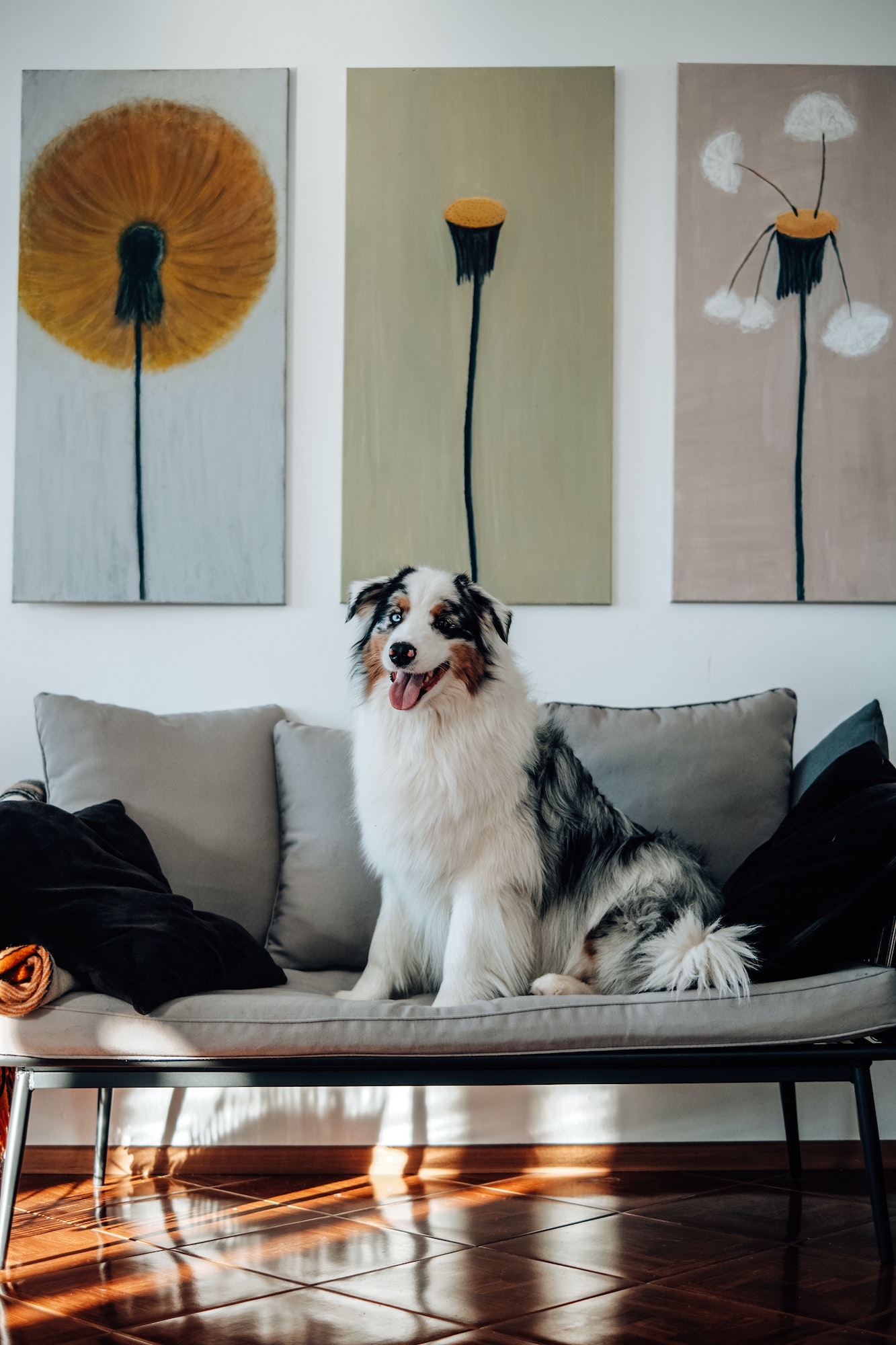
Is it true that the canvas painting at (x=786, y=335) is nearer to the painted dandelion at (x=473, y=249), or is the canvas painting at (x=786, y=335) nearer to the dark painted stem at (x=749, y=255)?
the dark painted stem at (x=749, y=255)

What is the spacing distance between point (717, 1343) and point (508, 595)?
1.73m

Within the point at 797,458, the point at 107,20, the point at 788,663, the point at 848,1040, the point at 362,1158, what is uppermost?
the point at 107,20

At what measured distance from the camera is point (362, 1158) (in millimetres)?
2527

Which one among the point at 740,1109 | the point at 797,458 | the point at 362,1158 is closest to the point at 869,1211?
the point at 740,1109

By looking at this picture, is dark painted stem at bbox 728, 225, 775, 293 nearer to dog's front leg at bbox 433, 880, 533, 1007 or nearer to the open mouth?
the open mouth

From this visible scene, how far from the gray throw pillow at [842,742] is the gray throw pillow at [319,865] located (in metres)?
0.96

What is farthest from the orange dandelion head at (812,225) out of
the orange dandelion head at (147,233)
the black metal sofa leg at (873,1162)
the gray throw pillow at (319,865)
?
the black metal sofa leg at (873,1162)

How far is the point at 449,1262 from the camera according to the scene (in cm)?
187

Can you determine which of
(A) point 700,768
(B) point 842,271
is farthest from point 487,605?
(B) point 842,271

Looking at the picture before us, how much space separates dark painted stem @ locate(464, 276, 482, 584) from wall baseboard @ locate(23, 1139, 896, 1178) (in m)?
1.37

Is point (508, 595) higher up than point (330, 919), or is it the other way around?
point (508, 595)

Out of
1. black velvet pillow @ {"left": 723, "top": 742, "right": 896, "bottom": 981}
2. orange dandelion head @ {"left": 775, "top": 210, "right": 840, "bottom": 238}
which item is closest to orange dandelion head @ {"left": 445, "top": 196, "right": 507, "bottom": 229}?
orange dandelion head @ {"left": 775, "top": 210, "right": 840, "bottom": 238}

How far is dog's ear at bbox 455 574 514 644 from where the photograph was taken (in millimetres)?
2215

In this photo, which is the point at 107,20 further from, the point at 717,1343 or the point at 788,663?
the point at 717,1343
